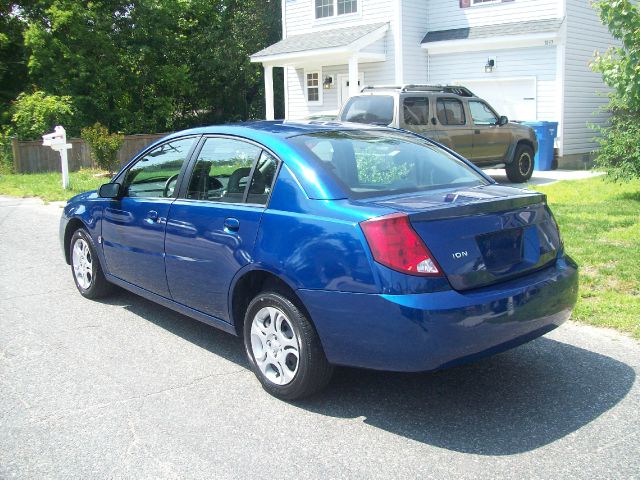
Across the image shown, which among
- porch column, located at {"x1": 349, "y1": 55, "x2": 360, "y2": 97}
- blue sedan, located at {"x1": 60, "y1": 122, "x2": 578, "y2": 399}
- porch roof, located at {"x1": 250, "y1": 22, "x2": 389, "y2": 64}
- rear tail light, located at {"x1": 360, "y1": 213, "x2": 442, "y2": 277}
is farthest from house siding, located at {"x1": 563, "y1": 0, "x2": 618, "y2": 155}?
rear tail light, located at {"x1": 360, "y1": 213, "x2": 442, "y2": 277}

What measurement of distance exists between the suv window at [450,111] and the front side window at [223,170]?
889cm

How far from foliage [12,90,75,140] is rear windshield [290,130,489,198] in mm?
21068

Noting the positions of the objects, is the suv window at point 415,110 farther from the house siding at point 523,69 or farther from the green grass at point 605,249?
the house siding at point 523,69

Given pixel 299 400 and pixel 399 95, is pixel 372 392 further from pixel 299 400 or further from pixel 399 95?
pixel 399 95

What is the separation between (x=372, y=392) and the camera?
4.27 metres

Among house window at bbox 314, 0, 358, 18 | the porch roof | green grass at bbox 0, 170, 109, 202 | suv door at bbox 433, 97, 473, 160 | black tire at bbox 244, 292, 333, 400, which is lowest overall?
black tire at bbox 244, 292, 333, 400

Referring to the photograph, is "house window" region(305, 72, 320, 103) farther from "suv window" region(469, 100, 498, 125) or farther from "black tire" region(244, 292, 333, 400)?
"black tire" region(244, 292, 333, 400)

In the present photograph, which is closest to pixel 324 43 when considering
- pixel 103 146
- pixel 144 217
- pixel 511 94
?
pixel 511 94

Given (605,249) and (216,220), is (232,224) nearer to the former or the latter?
(216,220)

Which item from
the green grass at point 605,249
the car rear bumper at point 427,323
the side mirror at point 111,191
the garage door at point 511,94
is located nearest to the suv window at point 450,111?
the green grass at point 605,249

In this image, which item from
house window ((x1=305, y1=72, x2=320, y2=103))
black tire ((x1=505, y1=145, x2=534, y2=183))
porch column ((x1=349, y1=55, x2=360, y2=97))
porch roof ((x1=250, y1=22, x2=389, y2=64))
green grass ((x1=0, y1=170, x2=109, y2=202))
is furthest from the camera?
house window ((x1=305, y1=72, x2=320, y2=103))

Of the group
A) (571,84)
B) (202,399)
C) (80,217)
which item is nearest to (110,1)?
(571,84)

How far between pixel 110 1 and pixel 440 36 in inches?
570

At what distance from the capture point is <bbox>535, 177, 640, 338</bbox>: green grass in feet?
18.3
